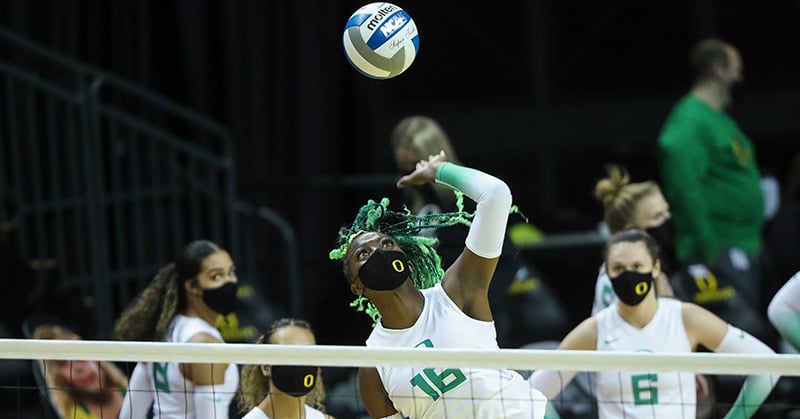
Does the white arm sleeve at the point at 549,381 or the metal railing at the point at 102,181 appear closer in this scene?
the white arm sleeve at the point at 549,381

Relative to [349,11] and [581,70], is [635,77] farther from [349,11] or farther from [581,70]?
[349,11]

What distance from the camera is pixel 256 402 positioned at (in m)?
5.82

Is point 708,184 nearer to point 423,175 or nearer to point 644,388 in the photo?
point 644,388

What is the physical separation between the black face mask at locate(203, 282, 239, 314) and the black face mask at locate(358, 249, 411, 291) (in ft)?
4.65

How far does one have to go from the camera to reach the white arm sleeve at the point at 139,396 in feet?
20.4

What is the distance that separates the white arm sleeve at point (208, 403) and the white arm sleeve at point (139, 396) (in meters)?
0.31

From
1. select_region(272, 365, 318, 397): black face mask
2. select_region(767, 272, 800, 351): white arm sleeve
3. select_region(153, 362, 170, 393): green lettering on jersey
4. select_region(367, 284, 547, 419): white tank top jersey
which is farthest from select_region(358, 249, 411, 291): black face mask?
select_region(767, 272, 800, 351): white arm sleeve

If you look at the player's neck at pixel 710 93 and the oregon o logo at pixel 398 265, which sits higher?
the player's neck at pixel 710 93

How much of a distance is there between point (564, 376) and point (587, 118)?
441 centimetres

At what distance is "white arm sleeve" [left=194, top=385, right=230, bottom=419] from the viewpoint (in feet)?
19.6

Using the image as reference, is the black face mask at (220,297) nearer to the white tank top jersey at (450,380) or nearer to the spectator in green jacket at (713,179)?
the white tank top jersey at (450,380)

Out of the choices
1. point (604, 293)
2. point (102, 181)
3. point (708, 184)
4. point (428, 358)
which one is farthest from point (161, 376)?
point (708, 184)

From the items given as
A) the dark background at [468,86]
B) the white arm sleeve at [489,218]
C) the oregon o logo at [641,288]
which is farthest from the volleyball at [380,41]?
the dark background at [468,86]

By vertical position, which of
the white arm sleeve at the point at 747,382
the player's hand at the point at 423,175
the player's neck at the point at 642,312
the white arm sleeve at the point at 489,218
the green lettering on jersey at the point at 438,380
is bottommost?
the white arm sleeve at the point at 747,382
